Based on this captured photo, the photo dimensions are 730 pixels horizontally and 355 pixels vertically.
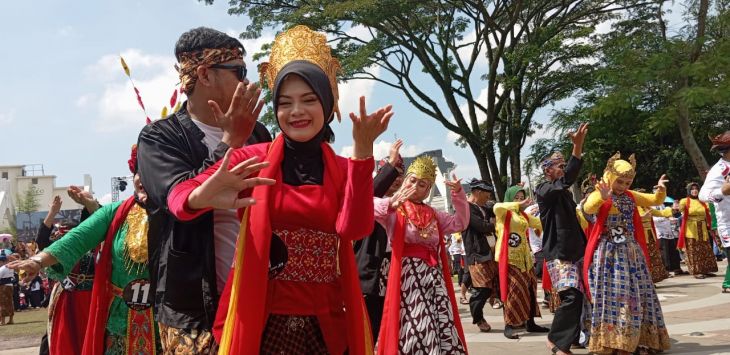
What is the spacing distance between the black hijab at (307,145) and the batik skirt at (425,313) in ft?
11.1

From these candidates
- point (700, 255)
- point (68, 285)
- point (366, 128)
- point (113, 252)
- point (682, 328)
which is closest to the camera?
point (366, 128)

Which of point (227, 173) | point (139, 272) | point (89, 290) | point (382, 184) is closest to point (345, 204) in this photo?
point (227, 173)

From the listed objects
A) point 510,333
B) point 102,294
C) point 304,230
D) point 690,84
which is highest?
point 690,84

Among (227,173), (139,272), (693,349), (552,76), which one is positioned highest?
(552,76)

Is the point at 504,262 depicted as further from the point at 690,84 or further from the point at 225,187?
the point at 690,84

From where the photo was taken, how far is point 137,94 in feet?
11.6

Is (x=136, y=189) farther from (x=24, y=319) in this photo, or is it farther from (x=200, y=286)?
(x=24, y=319)

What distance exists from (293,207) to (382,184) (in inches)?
86.2

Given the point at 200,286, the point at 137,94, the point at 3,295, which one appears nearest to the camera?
the point at 200,286

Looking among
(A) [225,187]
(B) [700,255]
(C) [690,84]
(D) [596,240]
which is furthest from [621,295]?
(C) [690,84]

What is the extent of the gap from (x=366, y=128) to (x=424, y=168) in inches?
156

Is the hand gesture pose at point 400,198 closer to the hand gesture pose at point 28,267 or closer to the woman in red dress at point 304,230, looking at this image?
the hand gesture pose at point 28,267

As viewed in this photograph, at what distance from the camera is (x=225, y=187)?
216 centimetres

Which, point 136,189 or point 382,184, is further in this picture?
point 382,184
